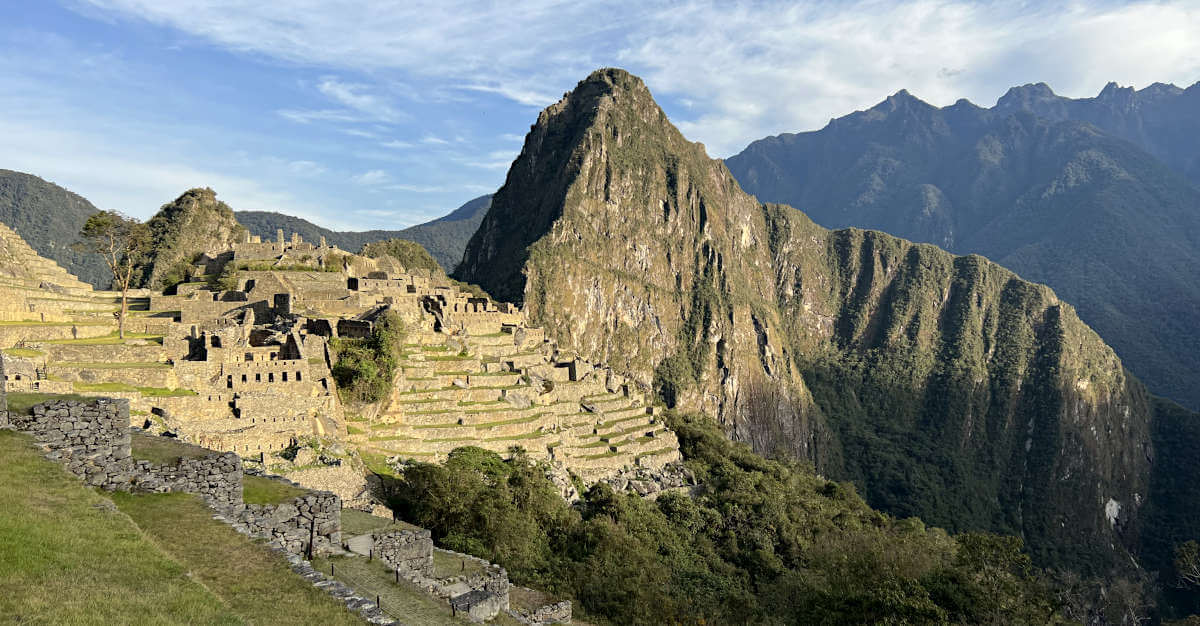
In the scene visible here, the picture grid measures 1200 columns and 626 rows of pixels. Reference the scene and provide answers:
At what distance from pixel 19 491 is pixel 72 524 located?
1060 mm

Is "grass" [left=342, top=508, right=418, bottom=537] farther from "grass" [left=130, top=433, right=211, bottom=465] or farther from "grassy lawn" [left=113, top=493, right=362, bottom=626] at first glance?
"grassy lawn" [left=113, top=493, right=362, bottom=626]

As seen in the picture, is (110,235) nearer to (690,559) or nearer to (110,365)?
(110,365)

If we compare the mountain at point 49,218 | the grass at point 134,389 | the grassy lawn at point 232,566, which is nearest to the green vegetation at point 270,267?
the grass at point 134,389

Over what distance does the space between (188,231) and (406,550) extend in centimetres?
6769

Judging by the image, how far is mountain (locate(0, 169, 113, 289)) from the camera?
94.5 metres

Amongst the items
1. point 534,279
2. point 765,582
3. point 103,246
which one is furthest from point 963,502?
point 103,246

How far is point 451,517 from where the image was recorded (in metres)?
24.5

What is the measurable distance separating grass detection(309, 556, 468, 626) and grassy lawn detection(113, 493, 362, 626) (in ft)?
9.35

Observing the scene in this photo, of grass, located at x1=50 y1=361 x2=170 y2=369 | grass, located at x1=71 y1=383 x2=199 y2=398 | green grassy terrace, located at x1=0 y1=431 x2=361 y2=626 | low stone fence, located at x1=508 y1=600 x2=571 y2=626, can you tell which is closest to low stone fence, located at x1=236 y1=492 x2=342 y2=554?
green grassy terrace, located at x1=0 y1=431 x2=361 y2=626

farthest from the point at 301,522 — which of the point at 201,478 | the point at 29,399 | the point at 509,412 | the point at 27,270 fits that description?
the point at 27,270

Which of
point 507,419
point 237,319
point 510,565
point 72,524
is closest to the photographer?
point 72,524

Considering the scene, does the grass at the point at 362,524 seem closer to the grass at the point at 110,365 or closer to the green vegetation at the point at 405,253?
the grass at the point at 110,365

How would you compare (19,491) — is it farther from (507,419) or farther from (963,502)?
(963,502)

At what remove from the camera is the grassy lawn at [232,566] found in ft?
28.3
